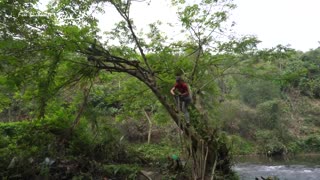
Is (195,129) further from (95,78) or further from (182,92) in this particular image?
(95,78)

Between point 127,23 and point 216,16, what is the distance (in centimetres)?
335

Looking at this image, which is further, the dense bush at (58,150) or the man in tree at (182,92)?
the dense bush at (58,150)

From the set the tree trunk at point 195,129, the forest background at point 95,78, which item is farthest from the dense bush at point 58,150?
the tree trunk at point 195,129

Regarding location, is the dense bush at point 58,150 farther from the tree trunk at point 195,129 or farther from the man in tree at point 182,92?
the man in tree at point 182,92

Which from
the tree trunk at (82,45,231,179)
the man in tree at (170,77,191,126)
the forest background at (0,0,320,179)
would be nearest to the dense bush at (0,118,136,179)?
the forest background at (0,0,320,179)

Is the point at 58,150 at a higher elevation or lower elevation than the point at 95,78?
lower

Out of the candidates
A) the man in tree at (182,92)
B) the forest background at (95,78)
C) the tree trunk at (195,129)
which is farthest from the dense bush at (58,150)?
the man in tree at (182,92)

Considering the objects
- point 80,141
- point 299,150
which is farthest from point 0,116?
point 299,150

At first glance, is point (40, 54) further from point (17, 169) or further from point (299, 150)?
point (299, 150)

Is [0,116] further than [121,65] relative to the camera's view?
Yes

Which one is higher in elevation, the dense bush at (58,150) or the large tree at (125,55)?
the large tree at (125,55)

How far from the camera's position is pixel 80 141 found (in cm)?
1150

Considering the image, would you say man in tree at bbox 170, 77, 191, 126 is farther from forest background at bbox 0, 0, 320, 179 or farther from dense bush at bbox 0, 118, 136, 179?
dense bush at bbox 0, 118, 136, 179

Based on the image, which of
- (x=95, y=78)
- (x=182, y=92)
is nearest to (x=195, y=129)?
(x=182, y=92)
